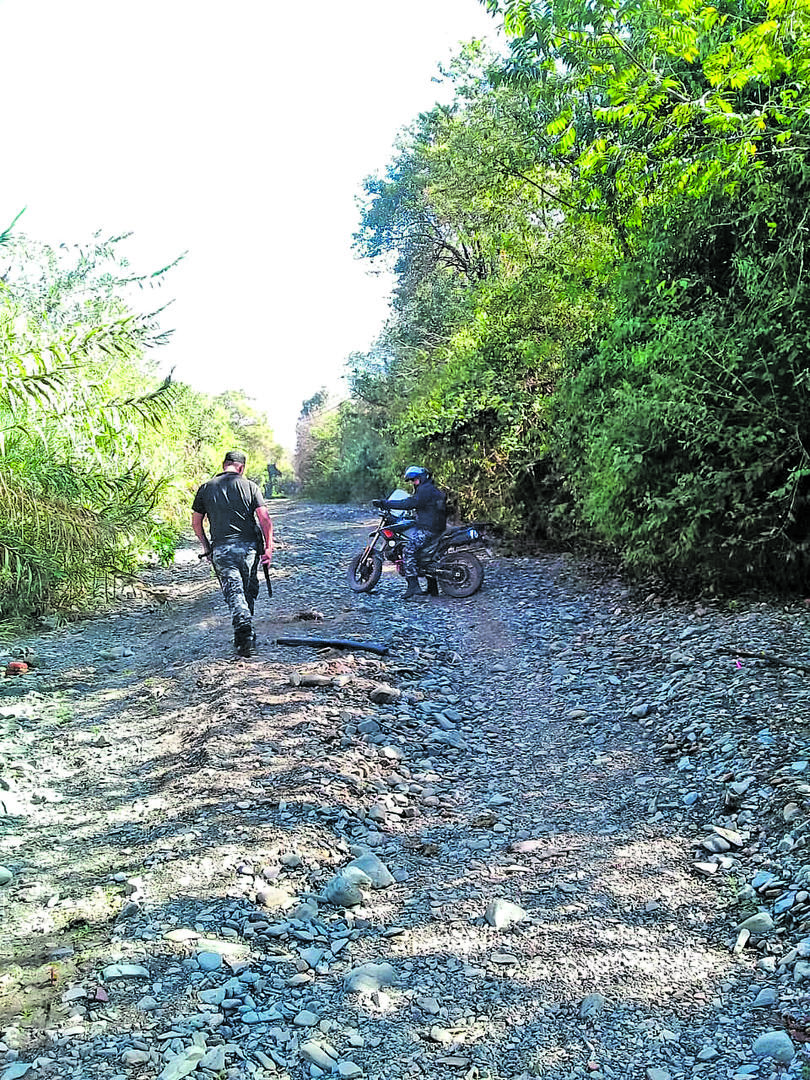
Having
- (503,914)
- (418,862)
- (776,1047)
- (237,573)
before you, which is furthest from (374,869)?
(237,573)

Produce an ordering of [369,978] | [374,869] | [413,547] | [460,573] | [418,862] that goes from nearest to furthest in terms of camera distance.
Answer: [369,978] → [374,869] → [418,862] → [413,547] → [460,573]

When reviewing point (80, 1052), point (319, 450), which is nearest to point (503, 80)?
point (80, 1052)

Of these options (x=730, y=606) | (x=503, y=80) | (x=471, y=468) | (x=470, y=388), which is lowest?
(x=730, y=606)

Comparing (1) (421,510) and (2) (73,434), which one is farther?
(1) (421,510)

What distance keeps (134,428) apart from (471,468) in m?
8.73

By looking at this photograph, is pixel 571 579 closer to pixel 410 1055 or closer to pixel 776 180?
pixel 776 180

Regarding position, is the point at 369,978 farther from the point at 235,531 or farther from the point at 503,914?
the point at 235,531

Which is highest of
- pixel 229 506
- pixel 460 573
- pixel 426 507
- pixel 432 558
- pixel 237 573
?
pixel 229 506

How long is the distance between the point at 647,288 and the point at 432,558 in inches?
159

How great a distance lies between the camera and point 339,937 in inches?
136

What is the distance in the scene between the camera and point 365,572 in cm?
1063

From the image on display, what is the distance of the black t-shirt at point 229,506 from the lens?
7.59 meters

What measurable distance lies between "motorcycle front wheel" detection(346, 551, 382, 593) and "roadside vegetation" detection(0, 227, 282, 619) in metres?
2.73

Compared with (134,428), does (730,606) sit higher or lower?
lower
